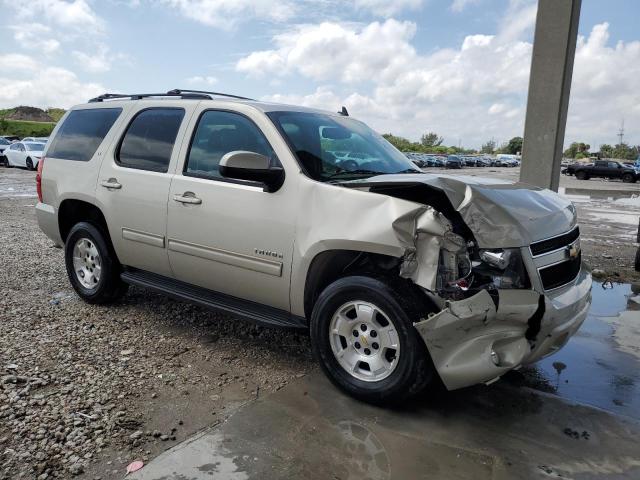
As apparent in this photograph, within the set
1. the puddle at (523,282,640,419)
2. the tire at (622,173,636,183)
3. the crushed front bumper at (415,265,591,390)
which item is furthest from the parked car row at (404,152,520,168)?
the crushed front bumper at (415,265,591,390)

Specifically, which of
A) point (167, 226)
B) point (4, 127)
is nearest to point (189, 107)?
point (167, 226)

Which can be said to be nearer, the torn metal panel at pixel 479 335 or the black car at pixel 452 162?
the torn metal panel at pixel 479 335

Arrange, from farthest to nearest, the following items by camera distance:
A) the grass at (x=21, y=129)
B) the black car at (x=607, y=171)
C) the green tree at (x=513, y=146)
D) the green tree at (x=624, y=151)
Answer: the green tree at (x=513, y=146)
the green tree at (x=624, y=151)
the grass at (x=21, y=129)
the black car at (x=607, y=171)

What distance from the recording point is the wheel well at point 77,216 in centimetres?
517

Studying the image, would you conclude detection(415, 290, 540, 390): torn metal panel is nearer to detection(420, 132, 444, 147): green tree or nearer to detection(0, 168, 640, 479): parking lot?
detection(0, 168, 640, 479): parking lot

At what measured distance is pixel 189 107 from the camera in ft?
14.6

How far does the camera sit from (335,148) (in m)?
4.13

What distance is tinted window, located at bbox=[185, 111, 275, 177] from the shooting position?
4.00 meters

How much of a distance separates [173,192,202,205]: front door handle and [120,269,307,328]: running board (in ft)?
2.32

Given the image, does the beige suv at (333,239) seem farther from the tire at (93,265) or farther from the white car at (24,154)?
the white car at (24,154)

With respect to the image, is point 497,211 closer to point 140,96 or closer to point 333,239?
point 333,239

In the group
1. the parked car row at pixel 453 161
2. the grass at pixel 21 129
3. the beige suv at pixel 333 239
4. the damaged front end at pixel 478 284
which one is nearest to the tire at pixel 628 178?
the parked car row at pixel 453 161

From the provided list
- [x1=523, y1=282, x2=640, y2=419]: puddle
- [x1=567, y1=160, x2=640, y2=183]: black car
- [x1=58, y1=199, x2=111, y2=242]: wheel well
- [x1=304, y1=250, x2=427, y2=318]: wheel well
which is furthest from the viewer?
[x1=567, y1=160, x2=640, y2=183]: black car

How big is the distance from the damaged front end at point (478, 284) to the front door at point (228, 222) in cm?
95
